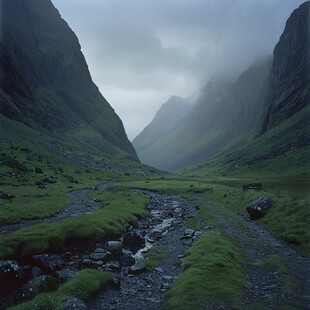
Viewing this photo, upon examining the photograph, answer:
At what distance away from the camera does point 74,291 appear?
1373cm

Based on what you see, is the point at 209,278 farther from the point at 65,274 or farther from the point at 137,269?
the point at 65,274

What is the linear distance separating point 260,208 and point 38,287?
3038 centimetres

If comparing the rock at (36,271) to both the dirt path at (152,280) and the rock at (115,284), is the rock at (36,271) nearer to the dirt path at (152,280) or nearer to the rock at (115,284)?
the dirt path at (152,280)

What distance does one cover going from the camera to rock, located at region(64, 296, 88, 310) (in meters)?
11.7

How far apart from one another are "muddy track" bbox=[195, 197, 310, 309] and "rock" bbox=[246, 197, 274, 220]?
114 inches

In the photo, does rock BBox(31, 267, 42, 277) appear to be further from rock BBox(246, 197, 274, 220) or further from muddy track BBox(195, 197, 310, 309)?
rock BBox(246, 197, 274, 220)

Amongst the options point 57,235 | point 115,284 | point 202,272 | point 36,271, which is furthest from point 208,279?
point 57,235

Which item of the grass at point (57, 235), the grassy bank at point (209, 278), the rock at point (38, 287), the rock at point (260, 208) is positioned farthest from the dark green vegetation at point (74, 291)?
the rock at point (260, 208)

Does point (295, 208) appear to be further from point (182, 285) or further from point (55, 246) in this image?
point (55, 246)

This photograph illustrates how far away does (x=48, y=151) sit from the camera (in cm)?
13788

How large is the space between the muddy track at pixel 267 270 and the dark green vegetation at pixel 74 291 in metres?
9.29

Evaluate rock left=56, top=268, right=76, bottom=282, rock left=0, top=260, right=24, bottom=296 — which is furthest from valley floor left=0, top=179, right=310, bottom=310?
rock left=0, top=260, right=24, bottom=296

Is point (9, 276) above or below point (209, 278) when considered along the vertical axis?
below

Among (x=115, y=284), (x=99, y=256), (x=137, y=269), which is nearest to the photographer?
(x=115, y=284)
